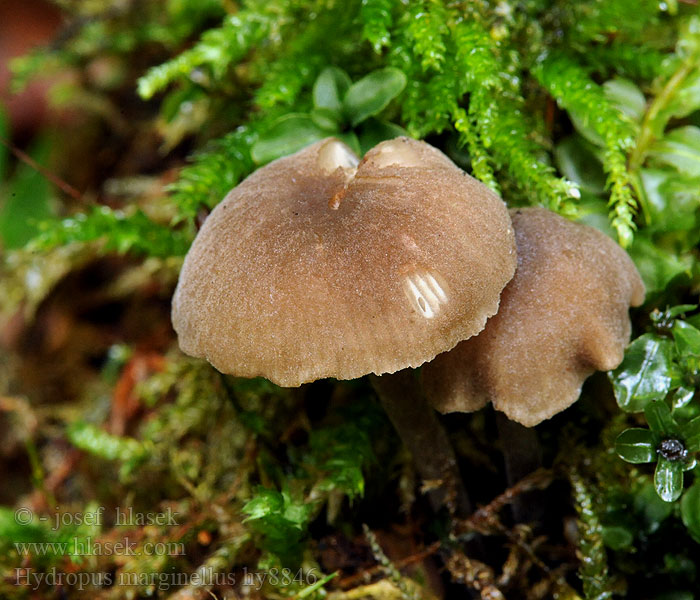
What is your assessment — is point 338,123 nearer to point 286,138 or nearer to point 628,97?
point 286,138

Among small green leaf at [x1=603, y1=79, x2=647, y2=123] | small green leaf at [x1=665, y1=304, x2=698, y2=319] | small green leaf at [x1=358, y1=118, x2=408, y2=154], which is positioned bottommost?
small green leaf at [x1=665, y1=304, x2=698, y2=319]

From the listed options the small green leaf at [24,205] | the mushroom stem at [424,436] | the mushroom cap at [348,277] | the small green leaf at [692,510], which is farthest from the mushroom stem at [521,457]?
the small green leaf at [24,205]

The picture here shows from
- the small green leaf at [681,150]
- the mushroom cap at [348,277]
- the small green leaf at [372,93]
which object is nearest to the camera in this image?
the mushroom cap at [348,277]

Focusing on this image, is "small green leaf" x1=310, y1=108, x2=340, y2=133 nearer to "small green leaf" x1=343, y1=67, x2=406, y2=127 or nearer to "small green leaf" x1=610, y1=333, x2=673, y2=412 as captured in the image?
"small green leaf" x1=343, y1=67, x2=406, y2=127

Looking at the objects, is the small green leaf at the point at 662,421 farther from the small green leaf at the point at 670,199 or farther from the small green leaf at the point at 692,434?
the small green leaf at the point at 670,199

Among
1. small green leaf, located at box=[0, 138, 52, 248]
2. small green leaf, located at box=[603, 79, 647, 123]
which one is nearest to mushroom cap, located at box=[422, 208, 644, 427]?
small green leaf, located at box=[603, 79, 647, 123]

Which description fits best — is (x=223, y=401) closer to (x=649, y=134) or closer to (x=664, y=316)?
(x=664, y=316)

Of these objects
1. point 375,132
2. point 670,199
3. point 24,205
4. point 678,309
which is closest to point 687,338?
point 678,309
